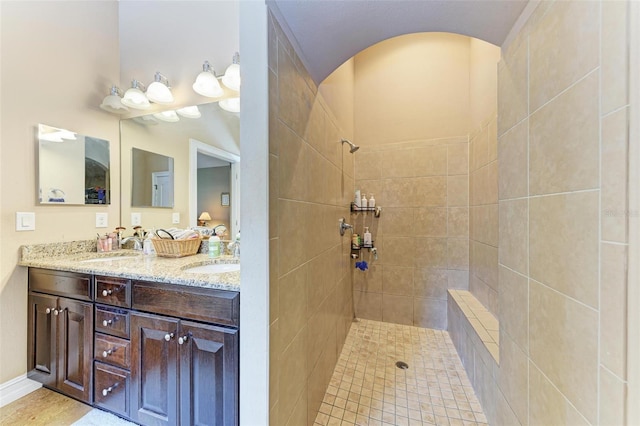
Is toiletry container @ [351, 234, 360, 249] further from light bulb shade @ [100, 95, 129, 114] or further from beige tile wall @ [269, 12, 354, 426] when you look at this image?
light bulb shade @ [100, 95, 129, 114]

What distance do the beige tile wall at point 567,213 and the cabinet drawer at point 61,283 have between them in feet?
7.07

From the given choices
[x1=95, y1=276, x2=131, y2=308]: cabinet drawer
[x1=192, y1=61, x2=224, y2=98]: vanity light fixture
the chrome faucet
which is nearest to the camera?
[x1=95, y1=276, x2=131, y2=308]: cabinet drawer

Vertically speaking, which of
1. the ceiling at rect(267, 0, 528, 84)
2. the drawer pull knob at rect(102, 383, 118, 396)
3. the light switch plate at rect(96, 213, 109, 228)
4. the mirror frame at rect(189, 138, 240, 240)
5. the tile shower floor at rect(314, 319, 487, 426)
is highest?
the ceiling at rect(267, 0, 528, 84)

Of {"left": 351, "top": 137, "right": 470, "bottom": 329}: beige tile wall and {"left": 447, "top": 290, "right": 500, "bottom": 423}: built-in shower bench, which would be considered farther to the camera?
{"left": 351, "top": 137, "right": 470, "bottom": 329}: beige tile wall

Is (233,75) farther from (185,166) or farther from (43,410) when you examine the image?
(43,410)

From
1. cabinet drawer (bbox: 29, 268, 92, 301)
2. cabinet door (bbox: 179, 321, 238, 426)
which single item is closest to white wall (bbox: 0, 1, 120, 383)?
cabinet drawer (bbox: 29, 268, 92, 301)

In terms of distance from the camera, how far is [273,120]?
3.00 ft

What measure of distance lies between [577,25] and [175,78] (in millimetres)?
2414

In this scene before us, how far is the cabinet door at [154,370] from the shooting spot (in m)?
1.13

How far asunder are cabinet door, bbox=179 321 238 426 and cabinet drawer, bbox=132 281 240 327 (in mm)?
51

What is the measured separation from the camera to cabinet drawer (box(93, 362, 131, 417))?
126 cm

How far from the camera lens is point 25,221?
1.58m

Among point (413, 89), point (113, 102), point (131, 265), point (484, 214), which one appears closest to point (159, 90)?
point (113, 102)

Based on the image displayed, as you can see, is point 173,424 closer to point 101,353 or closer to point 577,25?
point 101,353
